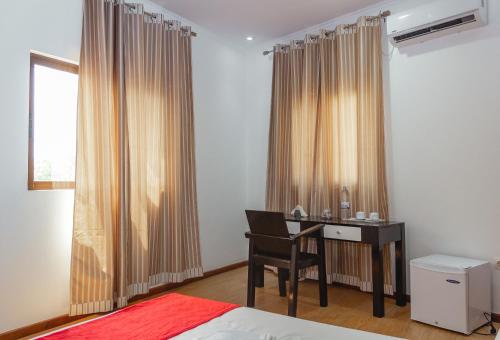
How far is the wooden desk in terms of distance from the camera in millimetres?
3082

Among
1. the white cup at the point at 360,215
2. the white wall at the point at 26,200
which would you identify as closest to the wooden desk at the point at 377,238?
the white cup at the point at 360,215

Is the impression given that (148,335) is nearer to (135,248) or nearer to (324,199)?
(135,248)

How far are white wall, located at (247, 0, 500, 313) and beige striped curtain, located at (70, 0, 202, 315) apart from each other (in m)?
2.10

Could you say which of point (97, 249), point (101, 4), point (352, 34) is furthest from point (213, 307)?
point (352, 34)

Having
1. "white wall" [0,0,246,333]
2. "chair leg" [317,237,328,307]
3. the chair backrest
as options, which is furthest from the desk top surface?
"white wall" [0,0,246,333]

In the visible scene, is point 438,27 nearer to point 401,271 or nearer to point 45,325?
A: point 401,271

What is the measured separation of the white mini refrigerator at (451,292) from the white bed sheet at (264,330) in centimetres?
163

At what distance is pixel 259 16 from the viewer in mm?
4008

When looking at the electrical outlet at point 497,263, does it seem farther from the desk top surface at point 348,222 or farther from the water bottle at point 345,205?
the water bottle at point 345,205

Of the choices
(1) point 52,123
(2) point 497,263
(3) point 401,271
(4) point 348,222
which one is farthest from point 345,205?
(1) point 52,123

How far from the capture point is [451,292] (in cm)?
273

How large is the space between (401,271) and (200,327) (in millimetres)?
2417

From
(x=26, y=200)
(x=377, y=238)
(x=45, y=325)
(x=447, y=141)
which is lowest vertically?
(x=45, y=325)

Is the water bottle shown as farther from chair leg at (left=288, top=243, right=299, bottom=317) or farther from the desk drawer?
chair leg at (left=288, top=243, right=299, bottom=317)
